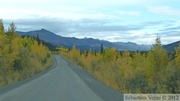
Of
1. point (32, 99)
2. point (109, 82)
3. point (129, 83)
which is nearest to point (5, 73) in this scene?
point (109, 82)

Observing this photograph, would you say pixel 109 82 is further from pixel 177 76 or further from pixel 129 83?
pixel 177 76

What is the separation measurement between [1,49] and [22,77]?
7.79m

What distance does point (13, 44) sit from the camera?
41219mm

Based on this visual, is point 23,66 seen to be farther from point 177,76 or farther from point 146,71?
point 177,76

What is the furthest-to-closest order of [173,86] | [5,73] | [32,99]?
[5,73] < [173,86] < [32,99]

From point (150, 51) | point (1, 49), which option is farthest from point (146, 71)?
point (1, 49)

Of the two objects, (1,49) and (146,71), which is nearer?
(146,71)

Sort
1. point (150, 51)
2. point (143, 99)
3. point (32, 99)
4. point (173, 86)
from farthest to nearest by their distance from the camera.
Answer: point (150, 51) → point (173, 86) → point (32, 99) → point (143, 99)

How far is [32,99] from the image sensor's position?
15.0 m

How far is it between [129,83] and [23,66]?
23.3 m

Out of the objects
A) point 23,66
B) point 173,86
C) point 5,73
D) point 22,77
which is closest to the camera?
point 173,86

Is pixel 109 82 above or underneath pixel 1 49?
underneath

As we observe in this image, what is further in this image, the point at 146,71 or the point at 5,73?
the point at 5,73

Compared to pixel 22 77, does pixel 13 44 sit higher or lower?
higher
